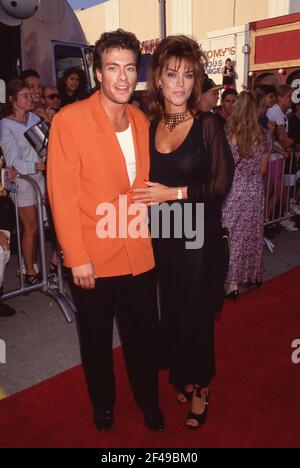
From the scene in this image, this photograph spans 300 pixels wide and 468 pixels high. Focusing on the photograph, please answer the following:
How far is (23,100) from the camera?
4.41 metres

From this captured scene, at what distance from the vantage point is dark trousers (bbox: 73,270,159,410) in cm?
220

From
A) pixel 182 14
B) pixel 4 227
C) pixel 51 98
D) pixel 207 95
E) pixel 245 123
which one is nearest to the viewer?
pixel 207 95

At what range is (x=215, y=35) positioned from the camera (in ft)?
58.5

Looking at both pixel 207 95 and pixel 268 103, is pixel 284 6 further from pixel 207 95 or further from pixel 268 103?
pixel 207 95

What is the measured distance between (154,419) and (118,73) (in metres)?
1.86

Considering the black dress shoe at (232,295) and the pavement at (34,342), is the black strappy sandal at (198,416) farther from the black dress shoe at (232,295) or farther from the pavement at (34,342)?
the black dress shoe at (232,295)

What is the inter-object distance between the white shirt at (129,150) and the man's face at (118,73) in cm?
17

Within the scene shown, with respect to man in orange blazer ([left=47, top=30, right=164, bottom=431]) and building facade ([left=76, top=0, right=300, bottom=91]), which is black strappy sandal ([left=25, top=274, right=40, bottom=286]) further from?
building facade ([left=76, top=0, right=300, bottom=91])

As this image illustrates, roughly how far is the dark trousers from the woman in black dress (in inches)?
5.8

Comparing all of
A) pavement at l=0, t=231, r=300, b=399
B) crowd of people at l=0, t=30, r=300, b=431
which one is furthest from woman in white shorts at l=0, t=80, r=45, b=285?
crowd of people at l=0, t=30, r=300, b=431

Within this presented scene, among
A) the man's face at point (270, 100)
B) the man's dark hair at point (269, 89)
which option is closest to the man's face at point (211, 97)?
the man's face at point (270, 100)

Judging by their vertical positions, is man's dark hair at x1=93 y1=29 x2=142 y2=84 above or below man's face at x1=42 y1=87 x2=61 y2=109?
above

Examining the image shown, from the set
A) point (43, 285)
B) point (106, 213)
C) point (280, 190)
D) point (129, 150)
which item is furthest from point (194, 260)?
point (280, 190)

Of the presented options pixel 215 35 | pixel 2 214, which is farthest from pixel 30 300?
pixel 215 35
